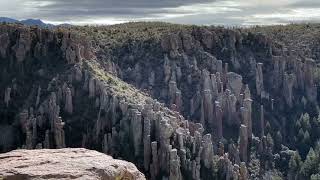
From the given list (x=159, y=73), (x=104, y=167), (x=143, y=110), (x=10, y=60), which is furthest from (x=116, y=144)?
(x=104, y=167)

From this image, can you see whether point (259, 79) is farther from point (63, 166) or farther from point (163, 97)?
point (63, 166)

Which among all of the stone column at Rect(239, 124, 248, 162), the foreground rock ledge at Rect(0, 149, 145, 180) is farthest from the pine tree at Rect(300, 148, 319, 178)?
the foreground rock ledge at Rect(0, 149, 145, 180)

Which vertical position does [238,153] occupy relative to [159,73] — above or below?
below

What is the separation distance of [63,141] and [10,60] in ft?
43.2

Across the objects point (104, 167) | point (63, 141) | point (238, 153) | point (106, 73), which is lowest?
point (238, 153)

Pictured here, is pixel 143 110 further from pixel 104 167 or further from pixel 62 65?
pixel 104 167

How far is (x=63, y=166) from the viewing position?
1330 centimetres

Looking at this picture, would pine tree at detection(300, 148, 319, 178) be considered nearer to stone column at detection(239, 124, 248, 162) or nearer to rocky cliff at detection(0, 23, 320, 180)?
rocky cliff at detection(0, 23, 320, 180)

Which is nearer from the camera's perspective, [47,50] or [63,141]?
[63,141]

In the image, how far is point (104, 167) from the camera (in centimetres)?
1368

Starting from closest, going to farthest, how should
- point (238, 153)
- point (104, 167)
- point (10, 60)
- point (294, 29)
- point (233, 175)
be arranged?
point (104, 167) < point (233, 175) < point (10, 60) < point (238, 153) < point (294, 29)

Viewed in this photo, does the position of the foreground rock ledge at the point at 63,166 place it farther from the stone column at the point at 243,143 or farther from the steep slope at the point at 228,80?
the stone column at the point at 243,143

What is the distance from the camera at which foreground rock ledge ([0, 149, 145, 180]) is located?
42.3 feet

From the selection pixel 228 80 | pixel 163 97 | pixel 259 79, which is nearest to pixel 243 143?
pixel 163 97
